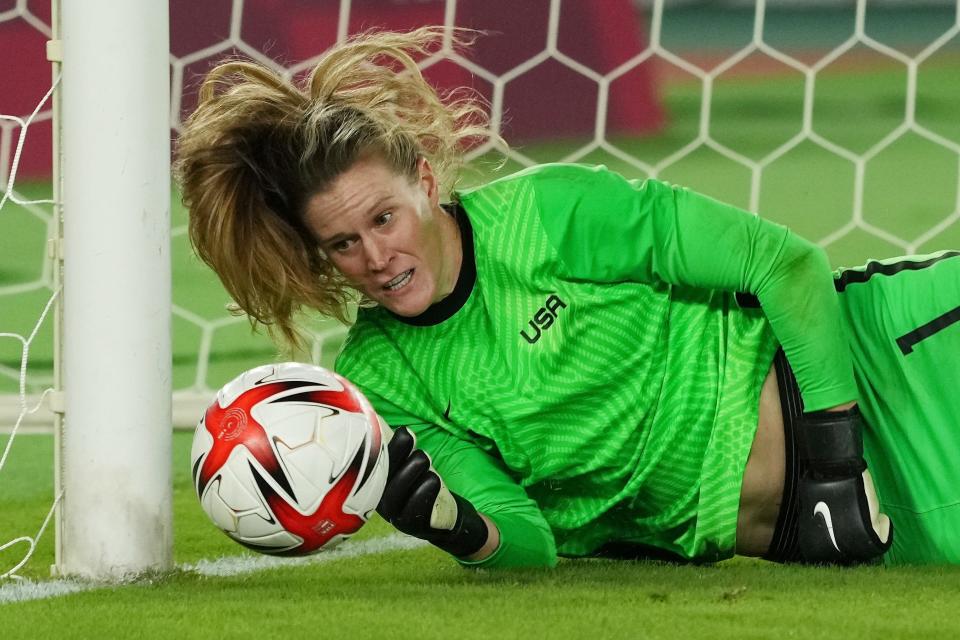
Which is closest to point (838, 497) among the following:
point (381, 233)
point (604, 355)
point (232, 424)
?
Result: point (604, 355)

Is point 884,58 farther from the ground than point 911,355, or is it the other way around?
point 884,58

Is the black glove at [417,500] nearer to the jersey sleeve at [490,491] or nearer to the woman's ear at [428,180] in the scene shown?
the jersey sleeve at [490,491]

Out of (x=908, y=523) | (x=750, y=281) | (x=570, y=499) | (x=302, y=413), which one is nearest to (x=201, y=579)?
(x=302, y=413)

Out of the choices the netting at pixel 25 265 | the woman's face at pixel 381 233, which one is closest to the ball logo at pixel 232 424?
the woman's face at pixel 381 233

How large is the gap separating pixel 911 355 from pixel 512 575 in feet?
2.75

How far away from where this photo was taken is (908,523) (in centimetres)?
253

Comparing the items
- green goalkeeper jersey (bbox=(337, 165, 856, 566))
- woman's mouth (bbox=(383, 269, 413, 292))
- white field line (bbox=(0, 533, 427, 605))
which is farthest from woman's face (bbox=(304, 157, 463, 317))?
white field line (bbox=(0, 533, 427, 605))

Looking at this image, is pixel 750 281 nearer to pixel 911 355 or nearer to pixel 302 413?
pixel 911 355

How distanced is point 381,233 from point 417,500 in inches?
17.8

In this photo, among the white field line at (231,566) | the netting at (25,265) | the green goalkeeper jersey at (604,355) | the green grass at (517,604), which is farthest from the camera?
the netting at (25,265)

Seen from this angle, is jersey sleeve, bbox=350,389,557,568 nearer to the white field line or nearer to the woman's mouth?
the woman's mouth

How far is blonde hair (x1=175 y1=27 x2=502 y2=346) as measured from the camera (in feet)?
7.65

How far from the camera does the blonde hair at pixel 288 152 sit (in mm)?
2332

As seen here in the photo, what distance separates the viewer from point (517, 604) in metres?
1.98
